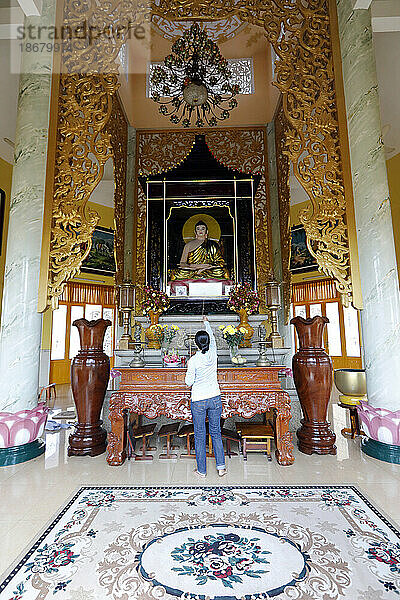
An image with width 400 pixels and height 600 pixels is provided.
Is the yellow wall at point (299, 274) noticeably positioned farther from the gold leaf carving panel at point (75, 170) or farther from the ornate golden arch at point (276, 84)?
the gold leaf carving panel at point (75, 170)

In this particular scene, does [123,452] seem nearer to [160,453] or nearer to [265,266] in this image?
[160,453]

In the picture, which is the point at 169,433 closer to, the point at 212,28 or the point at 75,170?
the point at 75,170

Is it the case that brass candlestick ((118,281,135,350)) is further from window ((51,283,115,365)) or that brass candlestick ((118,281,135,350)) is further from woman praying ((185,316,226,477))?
window ((51,283,115,365))

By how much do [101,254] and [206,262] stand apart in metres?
5.48

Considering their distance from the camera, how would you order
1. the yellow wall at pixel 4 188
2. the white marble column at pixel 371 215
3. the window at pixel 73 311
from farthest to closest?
the window at pixel 73 311
the yellow wall at pixel 4 188
the white marble column at pixel 371 215

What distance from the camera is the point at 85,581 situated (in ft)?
5.75

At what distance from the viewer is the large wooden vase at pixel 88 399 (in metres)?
3.78

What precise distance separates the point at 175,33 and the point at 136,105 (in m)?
1.36

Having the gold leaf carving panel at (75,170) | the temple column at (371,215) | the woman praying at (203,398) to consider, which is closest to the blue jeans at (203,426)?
the woman praying at (203,398)

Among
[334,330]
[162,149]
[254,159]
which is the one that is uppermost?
[162,149]

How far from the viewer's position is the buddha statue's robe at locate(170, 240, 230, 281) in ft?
21.2

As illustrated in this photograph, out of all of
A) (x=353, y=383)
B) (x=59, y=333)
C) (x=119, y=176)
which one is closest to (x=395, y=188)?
(x=353, y=383)

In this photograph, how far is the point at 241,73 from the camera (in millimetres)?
6590

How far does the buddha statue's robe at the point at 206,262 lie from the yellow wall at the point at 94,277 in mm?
3793
